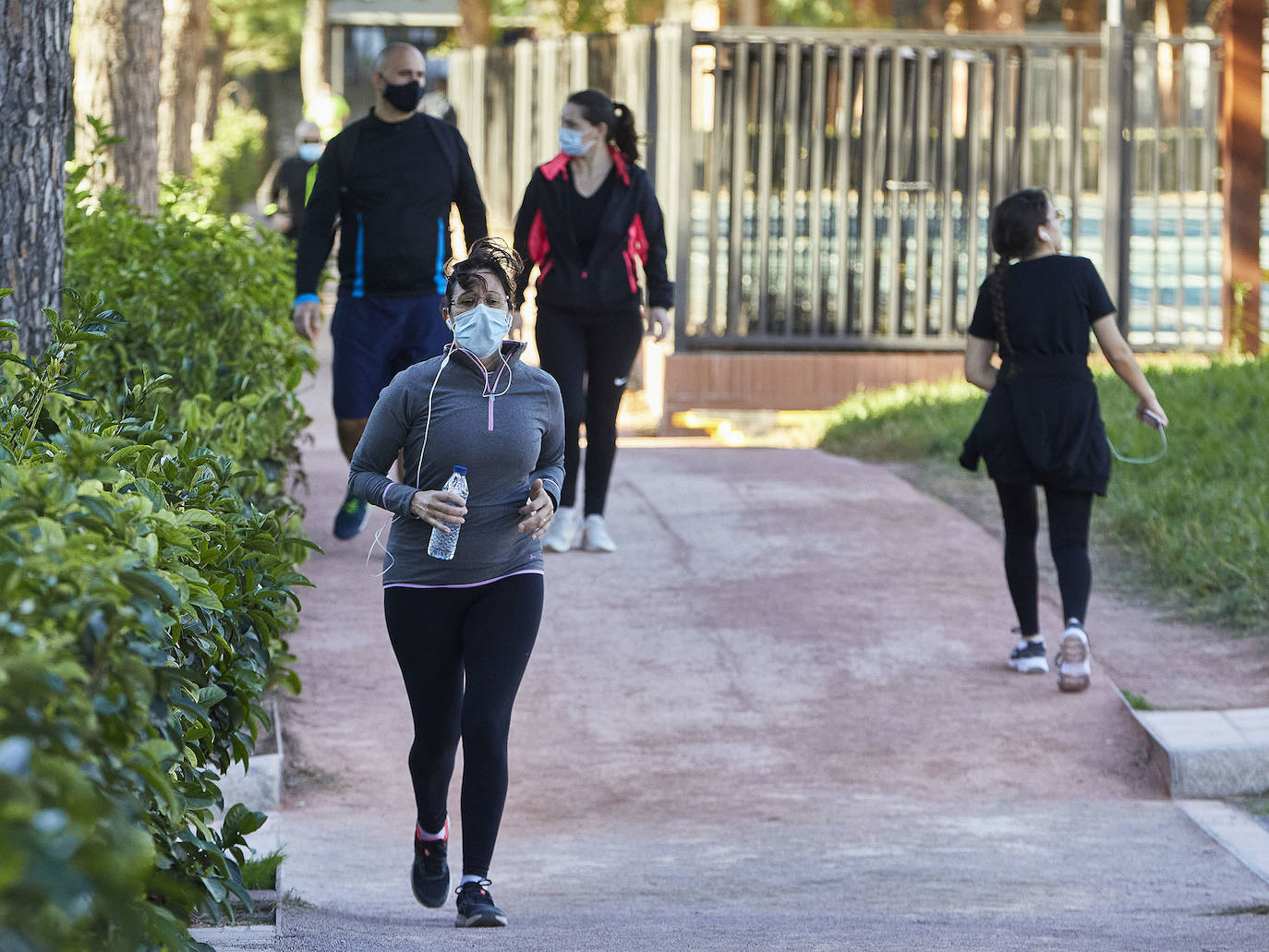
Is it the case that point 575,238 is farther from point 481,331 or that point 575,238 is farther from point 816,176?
point 816,176

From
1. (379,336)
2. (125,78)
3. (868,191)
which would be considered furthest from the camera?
(868,191)

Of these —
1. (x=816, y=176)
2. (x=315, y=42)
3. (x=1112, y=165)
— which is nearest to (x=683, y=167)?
(x=816, y=176)

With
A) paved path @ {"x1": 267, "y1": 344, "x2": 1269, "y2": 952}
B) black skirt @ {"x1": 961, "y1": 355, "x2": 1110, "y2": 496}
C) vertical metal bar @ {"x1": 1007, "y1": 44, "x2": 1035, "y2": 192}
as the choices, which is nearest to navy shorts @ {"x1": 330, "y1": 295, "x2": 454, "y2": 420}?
paved path @ {"x1": 267, "y1": 344, "x2": 1269, "y2": 952}

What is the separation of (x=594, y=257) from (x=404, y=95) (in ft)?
3.35

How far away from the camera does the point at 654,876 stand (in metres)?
4.99

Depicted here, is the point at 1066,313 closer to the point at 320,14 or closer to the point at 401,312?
the point at 401,312

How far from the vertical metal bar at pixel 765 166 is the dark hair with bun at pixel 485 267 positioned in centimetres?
931

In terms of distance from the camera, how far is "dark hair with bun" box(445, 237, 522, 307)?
4.34 meters

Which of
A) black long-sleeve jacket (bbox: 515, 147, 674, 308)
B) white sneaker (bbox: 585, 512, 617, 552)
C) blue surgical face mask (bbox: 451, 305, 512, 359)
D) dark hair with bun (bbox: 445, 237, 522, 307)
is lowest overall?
white sneaker (bbox: 585, 512, 617, 552)

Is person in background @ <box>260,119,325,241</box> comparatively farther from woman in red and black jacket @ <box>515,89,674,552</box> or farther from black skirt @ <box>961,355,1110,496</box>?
black skirt @ <box>961,355,1110,496</box>

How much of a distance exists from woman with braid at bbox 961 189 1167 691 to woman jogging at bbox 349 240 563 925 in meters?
2.47


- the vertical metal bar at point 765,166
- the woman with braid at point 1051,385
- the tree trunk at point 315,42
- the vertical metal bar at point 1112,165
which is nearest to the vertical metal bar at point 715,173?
the vertical metal bar at point 765,166

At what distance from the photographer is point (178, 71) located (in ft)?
51.5

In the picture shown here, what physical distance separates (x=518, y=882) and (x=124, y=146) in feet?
22.1
